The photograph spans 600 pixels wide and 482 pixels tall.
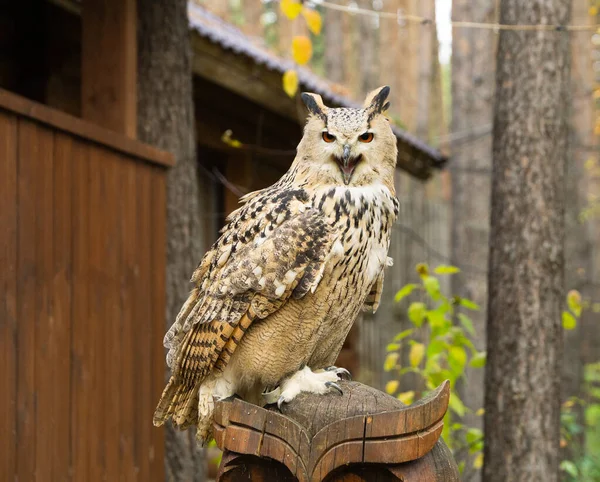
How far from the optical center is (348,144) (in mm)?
2672

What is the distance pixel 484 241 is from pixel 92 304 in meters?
7.33

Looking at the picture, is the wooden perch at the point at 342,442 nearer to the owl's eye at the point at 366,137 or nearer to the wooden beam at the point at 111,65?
the owl's eye at the point at 366,137

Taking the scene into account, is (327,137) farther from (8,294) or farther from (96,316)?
(96,316)

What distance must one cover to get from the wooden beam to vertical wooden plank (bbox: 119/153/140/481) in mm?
380

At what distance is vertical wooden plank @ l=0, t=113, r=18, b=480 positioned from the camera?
10.8ft

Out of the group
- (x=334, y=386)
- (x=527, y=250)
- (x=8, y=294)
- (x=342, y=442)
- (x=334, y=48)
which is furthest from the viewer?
(x=334, y=48)

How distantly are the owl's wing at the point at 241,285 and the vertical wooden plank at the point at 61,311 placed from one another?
97cm

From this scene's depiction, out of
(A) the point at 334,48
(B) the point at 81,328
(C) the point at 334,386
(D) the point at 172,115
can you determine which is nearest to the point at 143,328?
(B) the point at 81,328

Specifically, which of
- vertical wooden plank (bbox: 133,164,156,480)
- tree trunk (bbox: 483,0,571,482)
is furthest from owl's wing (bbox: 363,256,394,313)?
tree trunk (bbox: 483,0,571,482)

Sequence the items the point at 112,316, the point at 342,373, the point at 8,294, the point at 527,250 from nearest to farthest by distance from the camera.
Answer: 1. the point at 342,373
2. the point at 8,294
3. the point at 112,316
4. the point at 527,250

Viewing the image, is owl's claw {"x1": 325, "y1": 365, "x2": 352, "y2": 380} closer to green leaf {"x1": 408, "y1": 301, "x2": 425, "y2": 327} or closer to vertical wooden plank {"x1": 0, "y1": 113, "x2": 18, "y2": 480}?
vertical wooden plank {"x1": 0, "y1": 113, "x2": 18, "y2": 480}

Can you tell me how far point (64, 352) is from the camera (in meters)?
3.75

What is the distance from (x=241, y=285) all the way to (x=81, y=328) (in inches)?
57.7

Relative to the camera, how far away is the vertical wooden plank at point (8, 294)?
10.8 ft
